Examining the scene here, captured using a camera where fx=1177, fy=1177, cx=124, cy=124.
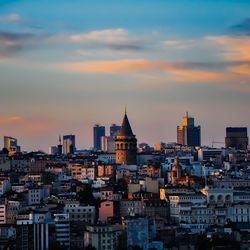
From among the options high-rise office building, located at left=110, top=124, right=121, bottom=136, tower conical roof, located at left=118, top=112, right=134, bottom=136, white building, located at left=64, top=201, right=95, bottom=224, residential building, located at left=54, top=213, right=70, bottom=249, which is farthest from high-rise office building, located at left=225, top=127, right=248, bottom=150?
residential building, located at left=54, top=213, right=70, bottom=249

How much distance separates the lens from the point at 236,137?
550ft

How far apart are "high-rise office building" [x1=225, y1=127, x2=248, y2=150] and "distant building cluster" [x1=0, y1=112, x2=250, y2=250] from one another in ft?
135

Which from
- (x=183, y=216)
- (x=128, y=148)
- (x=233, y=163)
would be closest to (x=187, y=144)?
Result: (x=233, y=163)

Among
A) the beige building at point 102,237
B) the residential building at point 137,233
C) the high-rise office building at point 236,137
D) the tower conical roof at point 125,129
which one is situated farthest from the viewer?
the high-rise office building at point 236,137

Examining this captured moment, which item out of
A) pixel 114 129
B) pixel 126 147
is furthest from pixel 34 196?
pixel 114 129

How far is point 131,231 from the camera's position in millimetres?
72438

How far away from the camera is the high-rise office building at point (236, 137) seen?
166 m

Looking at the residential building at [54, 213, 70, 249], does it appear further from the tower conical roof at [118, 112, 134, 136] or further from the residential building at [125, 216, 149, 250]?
the tower conical roof at [118, 112, 134, 136]

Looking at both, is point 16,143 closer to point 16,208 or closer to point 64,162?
point 64,162

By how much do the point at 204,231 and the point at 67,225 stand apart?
380 inches

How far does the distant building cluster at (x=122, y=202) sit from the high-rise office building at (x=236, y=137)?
135 feet

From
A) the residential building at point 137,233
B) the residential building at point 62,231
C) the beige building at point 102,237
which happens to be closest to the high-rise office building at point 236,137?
the residential building at point 62,231

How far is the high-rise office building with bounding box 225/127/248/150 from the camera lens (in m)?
166

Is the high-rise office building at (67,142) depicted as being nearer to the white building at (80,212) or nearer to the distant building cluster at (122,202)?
the distant building cluster at (122,202)
